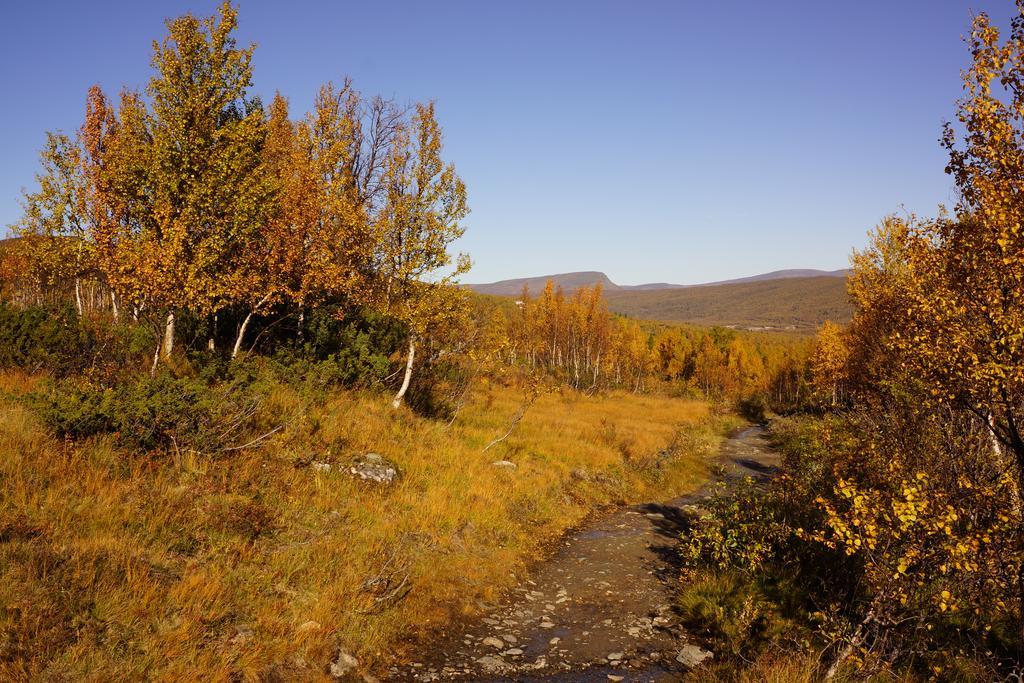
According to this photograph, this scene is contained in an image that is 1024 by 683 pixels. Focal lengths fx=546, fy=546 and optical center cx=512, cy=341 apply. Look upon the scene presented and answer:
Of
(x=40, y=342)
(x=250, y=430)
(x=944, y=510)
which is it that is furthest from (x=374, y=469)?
(x=944, y=510)

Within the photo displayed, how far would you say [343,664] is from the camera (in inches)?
299

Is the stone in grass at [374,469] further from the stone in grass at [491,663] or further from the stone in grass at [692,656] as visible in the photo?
the stone in grass at [692,656]

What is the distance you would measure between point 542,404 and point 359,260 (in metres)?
20.2

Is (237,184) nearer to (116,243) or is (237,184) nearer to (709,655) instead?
(116,243)

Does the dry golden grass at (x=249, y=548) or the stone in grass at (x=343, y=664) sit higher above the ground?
the dry golden grass at (x=249, y=548)

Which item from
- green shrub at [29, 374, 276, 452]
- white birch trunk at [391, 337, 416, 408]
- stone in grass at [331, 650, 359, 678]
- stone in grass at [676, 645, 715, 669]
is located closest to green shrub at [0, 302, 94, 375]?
green shrub at [29, 374, 276, 452]

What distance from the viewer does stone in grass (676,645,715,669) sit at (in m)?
8.49

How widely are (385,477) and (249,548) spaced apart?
4.39 m

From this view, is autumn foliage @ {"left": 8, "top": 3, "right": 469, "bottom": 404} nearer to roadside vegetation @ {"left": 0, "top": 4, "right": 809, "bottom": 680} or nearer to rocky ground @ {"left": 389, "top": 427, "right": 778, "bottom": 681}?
roadside vegetation @ {"left": 0, "top": 4, "right": 809, "bottom": 680}

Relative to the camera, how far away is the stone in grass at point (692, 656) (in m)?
8.49

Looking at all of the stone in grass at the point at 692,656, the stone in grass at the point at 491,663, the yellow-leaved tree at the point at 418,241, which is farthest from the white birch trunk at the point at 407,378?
the stone in grass at the point at 692,656

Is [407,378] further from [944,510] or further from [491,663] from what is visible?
[944,510]

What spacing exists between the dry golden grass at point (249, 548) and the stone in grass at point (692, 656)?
3.57 m

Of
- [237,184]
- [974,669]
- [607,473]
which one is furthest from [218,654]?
[607,473]
